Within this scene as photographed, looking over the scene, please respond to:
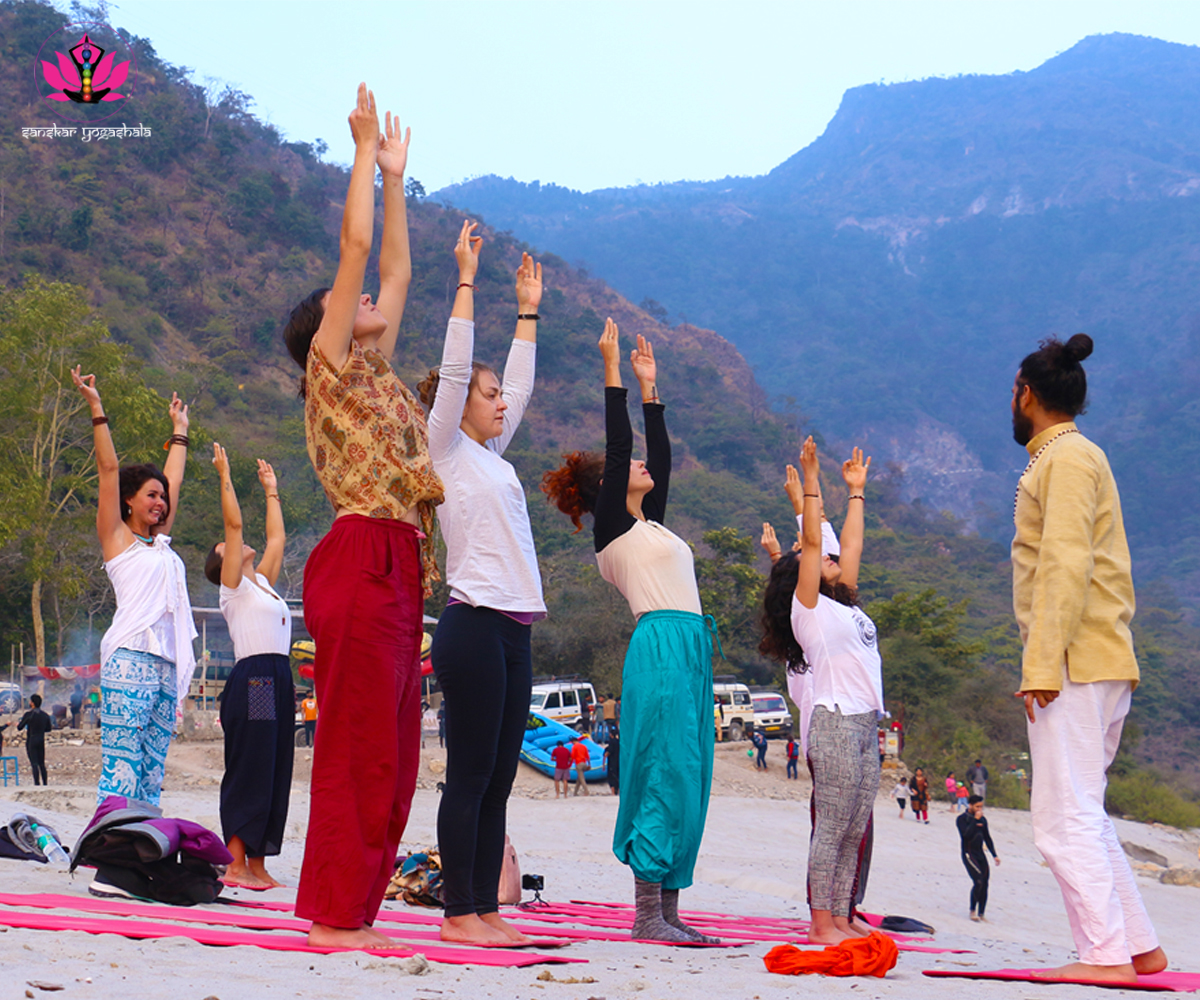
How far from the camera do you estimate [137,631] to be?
15.4 ft

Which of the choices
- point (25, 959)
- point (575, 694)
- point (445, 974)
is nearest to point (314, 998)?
point (445, 974)

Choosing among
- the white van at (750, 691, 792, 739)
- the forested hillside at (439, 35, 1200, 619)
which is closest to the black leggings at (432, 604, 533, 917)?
the white van at (750, 691, 792, 739)

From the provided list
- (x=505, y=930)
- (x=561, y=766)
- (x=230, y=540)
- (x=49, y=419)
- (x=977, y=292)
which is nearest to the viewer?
(x=505, y=930)

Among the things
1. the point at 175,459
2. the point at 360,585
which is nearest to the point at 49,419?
the point at 175,459

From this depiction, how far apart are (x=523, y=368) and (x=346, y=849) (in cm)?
211

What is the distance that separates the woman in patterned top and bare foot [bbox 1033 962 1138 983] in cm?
196

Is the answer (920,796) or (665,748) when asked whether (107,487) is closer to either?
(665,748)

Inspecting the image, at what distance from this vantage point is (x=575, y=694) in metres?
27.7

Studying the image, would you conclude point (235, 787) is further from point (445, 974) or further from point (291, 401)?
point (291, 401)

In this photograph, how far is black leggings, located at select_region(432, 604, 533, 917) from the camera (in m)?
3.51

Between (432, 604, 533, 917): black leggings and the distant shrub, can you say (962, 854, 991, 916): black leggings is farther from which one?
the distant shrub

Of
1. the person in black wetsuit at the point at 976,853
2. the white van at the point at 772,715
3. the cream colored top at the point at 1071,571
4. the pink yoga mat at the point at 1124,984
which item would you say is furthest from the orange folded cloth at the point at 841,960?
the white van at the point at 772,715

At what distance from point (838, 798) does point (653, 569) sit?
124 cm

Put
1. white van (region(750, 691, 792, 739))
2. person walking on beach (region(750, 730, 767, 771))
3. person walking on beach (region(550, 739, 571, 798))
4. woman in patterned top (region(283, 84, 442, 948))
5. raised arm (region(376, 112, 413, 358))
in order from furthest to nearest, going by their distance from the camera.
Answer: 1. white van (region(750, 691, 792, 739))
2. person walking on beach (region(750, 730, 767, 771))
3. person walking on beach (region(550, 739, 571, 798))
4. raised arm (region(376, 112, 413, 358))
5. woman in patterned top (region(283, 84, 442, 948))
